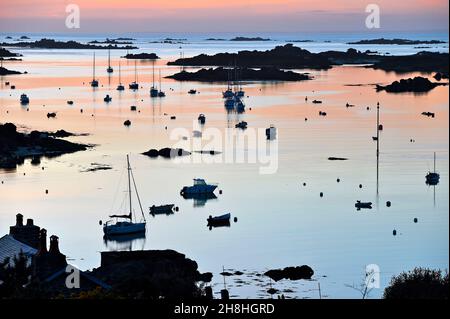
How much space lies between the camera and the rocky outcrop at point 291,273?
1934cm

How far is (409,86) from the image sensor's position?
71.0m

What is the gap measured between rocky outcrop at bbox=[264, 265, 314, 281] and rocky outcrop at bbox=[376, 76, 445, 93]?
5051cm

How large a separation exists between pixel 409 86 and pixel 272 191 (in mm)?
41995

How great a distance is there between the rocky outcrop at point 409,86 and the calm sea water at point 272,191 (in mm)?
7532

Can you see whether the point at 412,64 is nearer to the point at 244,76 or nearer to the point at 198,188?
the point at 244,76

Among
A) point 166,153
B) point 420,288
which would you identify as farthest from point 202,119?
point 420,288

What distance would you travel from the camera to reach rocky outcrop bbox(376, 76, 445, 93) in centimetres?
6986

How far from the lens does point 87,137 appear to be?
44.9 meters

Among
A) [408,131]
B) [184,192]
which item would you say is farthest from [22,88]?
[184,192]

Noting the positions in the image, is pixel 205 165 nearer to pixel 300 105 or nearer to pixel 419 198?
pixel 419 198

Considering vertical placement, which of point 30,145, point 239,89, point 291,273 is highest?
point 239,89

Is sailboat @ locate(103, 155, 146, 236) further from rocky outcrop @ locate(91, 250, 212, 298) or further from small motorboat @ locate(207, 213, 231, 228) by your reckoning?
rocky outcrop @ locate(91, 250, 212, 298)

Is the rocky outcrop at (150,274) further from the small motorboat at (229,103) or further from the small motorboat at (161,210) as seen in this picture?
the small motorboat at (229,103)

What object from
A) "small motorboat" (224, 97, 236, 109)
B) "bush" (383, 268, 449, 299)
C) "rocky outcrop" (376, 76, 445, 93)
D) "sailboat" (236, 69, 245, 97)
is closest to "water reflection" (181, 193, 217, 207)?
"bush" (383, 268, 449, 299)
